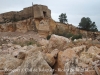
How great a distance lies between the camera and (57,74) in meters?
5.87

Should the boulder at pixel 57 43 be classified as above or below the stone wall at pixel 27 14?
below

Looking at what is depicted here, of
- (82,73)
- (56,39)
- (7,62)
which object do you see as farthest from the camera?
(56,39)

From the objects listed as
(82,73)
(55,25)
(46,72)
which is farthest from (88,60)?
(55,25)

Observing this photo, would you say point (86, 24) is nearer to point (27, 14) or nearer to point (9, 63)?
point (27, 14)

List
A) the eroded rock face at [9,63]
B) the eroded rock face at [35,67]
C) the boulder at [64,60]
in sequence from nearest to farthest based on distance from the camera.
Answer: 1. the eroded rock face at [35,67]
2. the boulder at [64,60]
3. the eroded rock face at [9,63]

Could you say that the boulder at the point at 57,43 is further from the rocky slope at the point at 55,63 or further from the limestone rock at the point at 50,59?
the limestone rock at the point at 50,59

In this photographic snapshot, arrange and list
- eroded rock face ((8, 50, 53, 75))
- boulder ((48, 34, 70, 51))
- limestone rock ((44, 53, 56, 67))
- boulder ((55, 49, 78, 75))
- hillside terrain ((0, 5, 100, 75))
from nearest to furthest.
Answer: eroded rock face ((8, 50, 53, 75)), hillside terrain ((0, 5, 100, 75)), boulder ((55, 49, 78, 75)), limestone rock ((44, 53, 56, 67)), boulder ((48, 34, 70, 51))

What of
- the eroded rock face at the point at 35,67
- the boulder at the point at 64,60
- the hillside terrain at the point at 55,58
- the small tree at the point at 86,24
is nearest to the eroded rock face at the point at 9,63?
the hillside terrain at the point at 55,58

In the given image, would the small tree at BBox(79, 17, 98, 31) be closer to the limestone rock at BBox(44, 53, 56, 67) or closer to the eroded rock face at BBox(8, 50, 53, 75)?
the limestone rock at BBox(44, 53, 56, 67)

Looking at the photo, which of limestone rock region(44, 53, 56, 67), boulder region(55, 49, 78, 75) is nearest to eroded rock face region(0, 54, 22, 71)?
limestone rock region(44, 53, 56, 67)

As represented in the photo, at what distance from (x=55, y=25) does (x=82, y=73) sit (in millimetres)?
21674

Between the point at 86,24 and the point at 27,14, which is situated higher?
the point at 27,14

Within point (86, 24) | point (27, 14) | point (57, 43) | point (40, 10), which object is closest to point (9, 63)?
point (57, 43)

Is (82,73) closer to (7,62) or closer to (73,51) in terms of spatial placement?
(73,51)
